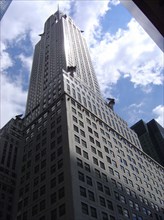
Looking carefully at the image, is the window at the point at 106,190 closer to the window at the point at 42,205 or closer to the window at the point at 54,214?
the window at the point at 42,205

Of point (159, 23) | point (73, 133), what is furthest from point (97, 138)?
point (159, 23)

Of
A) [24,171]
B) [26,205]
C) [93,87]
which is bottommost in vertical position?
[26,205]

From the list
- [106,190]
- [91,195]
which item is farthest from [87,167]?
[91,195]

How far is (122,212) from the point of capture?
210 feet

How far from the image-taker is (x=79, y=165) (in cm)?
6291

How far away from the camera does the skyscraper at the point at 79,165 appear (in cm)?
5794

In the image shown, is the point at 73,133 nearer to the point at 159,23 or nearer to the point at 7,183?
the point at 7,183

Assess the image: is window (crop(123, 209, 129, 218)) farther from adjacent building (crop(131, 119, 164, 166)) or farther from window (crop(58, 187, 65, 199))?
adjacent building (crop(131, 119, 164, 166))

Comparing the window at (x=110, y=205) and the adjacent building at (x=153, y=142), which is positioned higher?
the adjacent building at (x=153, y=142)

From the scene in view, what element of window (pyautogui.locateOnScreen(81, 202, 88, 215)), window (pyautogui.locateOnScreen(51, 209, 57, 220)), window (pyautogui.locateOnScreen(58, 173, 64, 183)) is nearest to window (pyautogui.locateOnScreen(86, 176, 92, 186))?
window (pyautogui.locateOnScreen(58, 173, 64, 183))

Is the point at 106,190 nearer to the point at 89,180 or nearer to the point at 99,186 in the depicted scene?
the point at 99,186

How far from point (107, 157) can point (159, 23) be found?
65.3 meters

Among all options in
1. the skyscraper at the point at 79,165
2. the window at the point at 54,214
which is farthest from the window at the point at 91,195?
the window at the point at 54,214

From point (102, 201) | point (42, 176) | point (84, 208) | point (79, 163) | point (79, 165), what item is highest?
point (42, 176)
